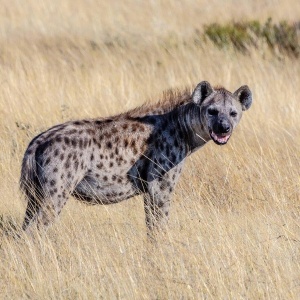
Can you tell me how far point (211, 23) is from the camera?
16203 mm

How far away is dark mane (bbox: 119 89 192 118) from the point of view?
705 centimetres

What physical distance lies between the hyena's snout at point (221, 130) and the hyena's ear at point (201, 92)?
0.26 m

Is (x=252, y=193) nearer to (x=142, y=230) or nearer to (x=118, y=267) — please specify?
(x=142, y=230)

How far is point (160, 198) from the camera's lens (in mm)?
6867

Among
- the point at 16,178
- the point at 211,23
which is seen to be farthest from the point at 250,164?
the point at 211,23

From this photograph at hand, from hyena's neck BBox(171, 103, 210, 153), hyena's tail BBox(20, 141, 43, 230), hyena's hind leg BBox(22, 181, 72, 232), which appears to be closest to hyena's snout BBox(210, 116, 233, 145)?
hyena's neck BBox(171, 103, 210, 153)

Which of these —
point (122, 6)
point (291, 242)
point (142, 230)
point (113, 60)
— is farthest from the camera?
point (122, 6)

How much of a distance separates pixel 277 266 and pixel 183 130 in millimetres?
1518

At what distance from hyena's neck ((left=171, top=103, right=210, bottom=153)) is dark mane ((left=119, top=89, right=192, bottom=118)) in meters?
0.08

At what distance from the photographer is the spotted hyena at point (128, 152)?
6316 mm

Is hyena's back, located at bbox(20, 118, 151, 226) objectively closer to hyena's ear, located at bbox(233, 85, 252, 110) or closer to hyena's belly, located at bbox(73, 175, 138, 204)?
hyena's belly, located at bbox(73, 175, 138, 204)

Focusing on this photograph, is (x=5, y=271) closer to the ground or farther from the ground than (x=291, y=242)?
farther from the ground

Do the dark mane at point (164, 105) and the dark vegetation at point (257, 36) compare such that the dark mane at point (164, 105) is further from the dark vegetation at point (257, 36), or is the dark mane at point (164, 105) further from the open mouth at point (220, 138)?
the dark vegetation at point (257, 36)

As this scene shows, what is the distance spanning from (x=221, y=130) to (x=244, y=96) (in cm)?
47
